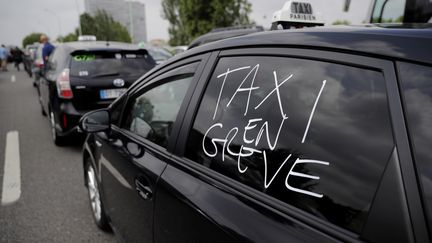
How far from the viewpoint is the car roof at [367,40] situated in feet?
2.94

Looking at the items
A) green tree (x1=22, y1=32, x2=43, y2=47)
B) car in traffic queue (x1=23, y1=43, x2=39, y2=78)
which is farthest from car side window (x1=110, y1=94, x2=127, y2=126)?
green tree (x1=22, y1=32, x2=43, y2=47)

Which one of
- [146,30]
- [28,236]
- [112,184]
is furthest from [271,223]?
[146,30]

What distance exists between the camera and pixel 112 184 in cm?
230

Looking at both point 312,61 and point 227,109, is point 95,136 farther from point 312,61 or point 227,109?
point 312,61

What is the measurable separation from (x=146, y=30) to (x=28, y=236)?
224 feet

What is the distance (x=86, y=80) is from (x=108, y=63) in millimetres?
436

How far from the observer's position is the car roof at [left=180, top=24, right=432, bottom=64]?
0.90 meters

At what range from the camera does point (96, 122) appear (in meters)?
2.46

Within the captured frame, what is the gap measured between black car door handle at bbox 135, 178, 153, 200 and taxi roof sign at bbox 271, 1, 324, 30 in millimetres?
1155

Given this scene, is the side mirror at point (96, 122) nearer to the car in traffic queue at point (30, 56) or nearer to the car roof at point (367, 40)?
the car roof at point (367, 40)

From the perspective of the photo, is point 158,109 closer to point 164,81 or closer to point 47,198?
point 164,81

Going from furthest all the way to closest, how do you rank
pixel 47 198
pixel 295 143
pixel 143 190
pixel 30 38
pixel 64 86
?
pixel 30 38
pixel 64 86
pixel 47 198
pixel 143 190
pixel 295 143

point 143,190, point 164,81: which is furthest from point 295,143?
point 164,81

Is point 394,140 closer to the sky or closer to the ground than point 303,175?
closer to the sky
